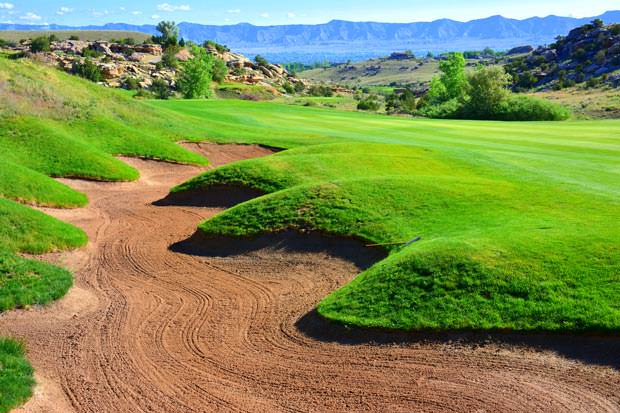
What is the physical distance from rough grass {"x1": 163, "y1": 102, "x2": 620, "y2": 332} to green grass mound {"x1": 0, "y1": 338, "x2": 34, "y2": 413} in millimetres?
6561

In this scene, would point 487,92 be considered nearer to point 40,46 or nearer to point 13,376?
point 13,376

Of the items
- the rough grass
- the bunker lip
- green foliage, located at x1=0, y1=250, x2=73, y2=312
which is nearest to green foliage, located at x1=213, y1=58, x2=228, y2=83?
the rough grass

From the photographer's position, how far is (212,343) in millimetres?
13398

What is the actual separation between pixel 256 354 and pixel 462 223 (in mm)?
7917

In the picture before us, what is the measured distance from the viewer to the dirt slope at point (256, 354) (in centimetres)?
1059

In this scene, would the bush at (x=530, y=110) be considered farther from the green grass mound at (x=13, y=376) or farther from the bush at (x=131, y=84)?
the green grass mound at (x=13, y=376)

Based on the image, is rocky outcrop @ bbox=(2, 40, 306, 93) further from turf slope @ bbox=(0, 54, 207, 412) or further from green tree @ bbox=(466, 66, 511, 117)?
turf slope @ bbox=(0, 54, 207, 412)

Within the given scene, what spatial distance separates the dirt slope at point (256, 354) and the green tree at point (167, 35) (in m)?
138

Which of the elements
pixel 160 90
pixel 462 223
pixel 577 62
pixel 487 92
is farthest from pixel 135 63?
pixel 462 223

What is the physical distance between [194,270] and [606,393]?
12095 mm

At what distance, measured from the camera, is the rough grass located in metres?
12.3

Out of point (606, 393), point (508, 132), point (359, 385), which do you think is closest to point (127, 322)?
point (359, 385)

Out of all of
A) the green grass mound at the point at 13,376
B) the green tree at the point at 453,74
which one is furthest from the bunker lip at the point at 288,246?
the green tree at the point at 453,74

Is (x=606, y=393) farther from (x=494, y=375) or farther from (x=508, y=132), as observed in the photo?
(x=508, y=132)
